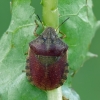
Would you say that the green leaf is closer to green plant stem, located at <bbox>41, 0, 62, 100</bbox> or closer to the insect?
the insect

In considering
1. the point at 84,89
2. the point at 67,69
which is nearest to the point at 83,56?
the point at 67,69

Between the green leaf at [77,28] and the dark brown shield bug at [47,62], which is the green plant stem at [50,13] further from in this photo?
the green leaf at [77,28]

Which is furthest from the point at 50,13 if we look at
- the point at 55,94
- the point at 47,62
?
the point at 55,94

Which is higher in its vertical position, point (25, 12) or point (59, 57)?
point (25, 12)

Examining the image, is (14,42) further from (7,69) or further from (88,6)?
(88,6)

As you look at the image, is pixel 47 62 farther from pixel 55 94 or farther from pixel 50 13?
pixel 50 13

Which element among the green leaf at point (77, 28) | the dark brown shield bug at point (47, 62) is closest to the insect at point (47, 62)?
the dark brown shield bug at point (47, 62)

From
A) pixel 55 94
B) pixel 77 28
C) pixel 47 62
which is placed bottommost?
pixel 55 94

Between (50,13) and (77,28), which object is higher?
(50,13)

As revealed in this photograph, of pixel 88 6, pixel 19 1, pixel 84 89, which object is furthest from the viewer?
pixel 84 89

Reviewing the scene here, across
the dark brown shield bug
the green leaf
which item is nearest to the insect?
the dark brown shield bug
